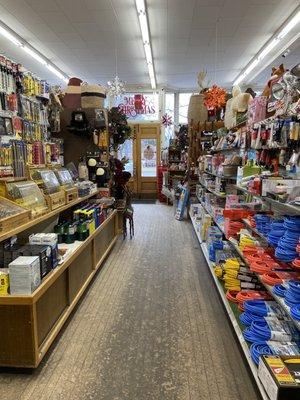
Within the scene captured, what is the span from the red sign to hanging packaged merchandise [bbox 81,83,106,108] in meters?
6.57

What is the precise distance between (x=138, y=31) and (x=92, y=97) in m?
2.29

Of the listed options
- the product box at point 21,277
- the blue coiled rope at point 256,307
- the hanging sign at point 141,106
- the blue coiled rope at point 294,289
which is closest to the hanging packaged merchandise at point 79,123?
the product box at point 21,277

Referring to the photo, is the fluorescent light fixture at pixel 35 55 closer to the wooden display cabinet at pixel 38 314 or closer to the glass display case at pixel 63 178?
the glass display case at pixel 63 178

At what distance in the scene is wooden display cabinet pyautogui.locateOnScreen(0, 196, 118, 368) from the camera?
7.39ft

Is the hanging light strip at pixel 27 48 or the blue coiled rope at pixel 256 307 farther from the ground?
the hanging light strip at pixel 27 48

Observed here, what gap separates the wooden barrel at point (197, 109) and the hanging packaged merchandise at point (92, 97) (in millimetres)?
2691

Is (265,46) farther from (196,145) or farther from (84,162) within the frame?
(84,162)

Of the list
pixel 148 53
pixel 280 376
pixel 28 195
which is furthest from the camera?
pixel 148 53

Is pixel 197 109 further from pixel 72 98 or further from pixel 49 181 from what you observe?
pixel 49 181

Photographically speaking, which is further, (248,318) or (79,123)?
(79,123)

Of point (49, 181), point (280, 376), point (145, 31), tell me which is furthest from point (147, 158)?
point (280, 376)

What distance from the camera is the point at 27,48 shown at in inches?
297

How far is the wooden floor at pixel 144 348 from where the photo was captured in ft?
7.26

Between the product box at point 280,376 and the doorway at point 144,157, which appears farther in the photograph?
the doorway at point 144,157
